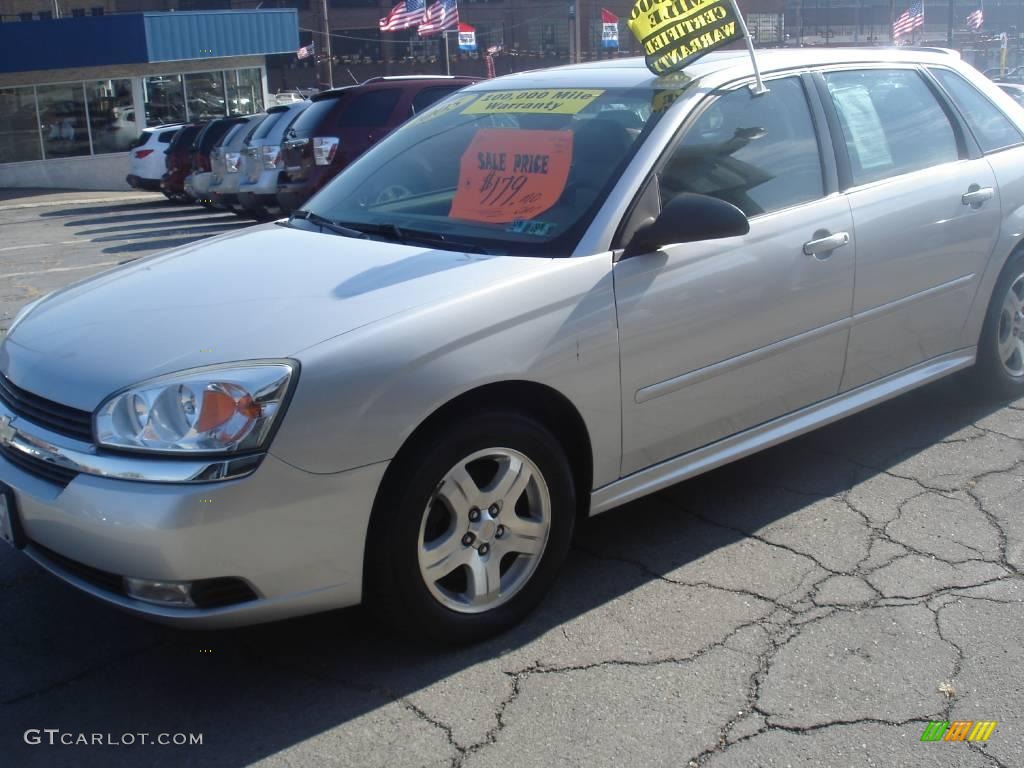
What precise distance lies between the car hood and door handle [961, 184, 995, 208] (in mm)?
2331

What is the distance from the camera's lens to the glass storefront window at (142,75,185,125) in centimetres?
2744

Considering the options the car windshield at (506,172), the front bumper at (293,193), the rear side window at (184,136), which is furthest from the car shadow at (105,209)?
the car windshield at (506,172)

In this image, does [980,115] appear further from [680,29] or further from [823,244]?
[680,29]

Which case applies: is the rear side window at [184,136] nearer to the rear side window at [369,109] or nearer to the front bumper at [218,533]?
→ the rear side window at [369,109]

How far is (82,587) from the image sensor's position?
115 inches

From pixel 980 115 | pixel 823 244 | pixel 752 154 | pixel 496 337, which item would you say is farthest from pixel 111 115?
pixel 496 337

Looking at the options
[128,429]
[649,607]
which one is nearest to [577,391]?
[649,607]

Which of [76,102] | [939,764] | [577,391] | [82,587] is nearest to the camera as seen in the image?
[939,764]

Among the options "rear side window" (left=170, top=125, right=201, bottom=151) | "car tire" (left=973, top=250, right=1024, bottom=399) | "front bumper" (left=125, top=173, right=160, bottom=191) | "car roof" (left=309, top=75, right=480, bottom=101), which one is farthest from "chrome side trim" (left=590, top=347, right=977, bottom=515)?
"front bumper" (left=125, top=173, right=160, bottom=191)

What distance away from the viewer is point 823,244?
406 centimetres

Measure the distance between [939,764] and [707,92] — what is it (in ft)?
7.61

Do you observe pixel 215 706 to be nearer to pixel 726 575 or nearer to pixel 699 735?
pixel 699 735

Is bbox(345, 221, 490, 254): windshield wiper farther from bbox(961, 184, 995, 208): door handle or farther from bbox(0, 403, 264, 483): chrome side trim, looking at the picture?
bbox(961, 184, 995, 208): door handle

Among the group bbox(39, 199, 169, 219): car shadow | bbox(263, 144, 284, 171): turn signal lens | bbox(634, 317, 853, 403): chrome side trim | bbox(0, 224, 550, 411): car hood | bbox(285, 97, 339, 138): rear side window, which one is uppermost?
bbox(285, 97, 339, 138): rear side window
